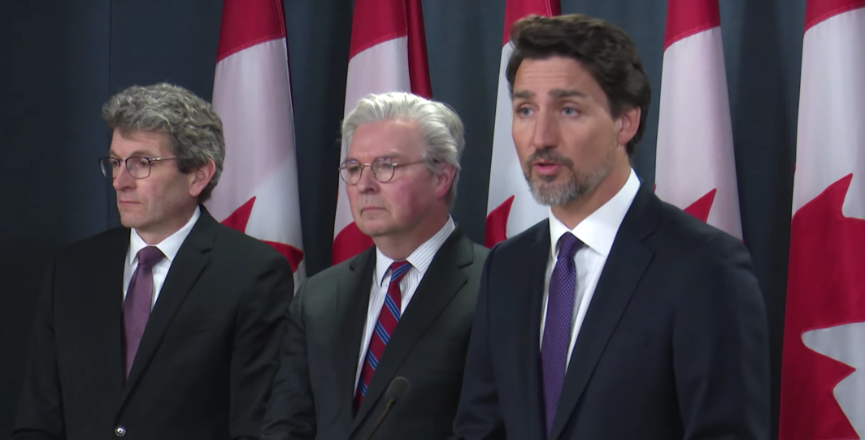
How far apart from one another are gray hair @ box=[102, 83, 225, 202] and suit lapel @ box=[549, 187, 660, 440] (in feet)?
4.46

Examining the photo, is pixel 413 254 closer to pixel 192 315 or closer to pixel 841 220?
pixel 192 315

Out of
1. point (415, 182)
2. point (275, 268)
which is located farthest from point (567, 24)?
point (275, 268)

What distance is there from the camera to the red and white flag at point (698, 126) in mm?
2838

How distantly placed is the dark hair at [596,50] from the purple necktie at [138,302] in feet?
4.13

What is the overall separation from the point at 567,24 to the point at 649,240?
1.47ft

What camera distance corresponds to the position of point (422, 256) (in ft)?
8.00

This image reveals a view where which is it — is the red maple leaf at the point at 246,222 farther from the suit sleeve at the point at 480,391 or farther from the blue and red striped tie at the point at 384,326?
the suit sleeve at the point at 480,391

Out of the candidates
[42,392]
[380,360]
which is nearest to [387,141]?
[380,360]

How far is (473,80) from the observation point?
3520mm

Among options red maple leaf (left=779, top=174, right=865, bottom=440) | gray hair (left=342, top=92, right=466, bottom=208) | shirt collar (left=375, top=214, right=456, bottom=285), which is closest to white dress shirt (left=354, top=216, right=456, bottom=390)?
shirt collar (left=375, top=214, right=456, bottom=285)

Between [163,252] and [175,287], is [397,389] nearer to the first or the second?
[175,287]

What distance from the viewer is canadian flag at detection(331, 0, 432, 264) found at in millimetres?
3256

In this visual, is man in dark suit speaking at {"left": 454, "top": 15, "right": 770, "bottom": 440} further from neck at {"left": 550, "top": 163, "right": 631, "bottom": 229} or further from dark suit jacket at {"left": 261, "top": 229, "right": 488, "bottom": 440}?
dark suit jacket at {"left": 261, "top": 229, "right": 488, "bottom": 440}

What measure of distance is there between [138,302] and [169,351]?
18 cm
